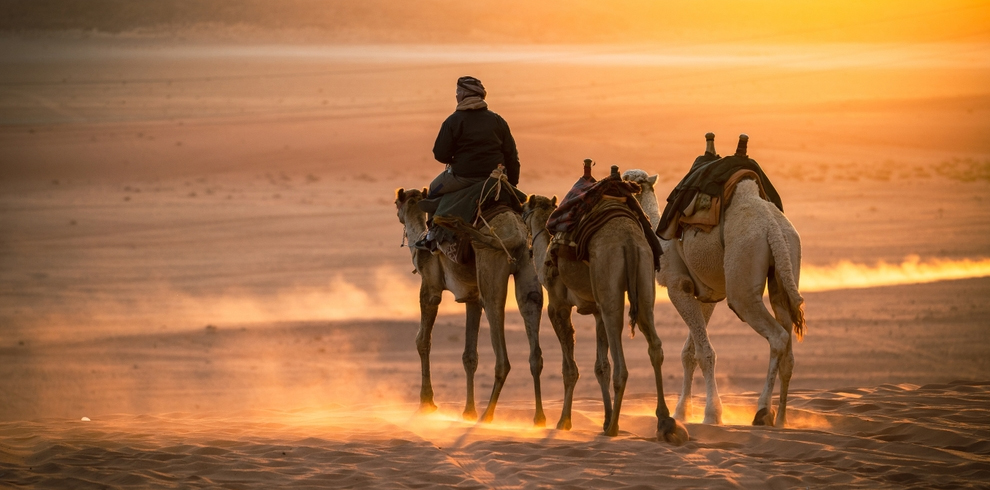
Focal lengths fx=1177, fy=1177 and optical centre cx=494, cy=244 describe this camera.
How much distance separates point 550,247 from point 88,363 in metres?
9.20

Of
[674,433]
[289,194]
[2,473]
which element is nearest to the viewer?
[2,473]

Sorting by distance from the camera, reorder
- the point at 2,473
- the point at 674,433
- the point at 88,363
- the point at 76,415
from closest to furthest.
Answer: the point at 2,473, the point at 674,433, the point at 76,415, the point at 88,363

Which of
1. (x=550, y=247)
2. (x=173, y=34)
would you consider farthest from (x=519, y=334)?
(x=173, y=34)

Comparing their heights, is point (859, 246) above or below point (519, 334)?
above

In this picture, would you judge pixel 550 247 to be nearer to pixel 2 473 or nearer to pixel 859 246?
pixel 2 473

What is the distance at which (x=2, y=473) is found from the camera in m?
8.84

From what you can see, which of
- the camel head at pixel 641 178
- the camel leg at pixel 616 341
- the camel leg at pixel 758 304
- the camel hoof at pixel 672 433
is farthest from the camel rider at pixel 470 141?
the camel hoof at pixel 672 433

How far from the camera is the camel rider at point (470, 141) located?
11.6m

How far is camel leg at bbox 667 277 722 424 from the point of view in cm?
1114

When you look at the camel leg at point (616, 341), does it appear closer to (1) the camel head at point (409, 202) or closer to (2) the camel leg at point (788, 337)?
(2) the camel leg at point (788, 337)

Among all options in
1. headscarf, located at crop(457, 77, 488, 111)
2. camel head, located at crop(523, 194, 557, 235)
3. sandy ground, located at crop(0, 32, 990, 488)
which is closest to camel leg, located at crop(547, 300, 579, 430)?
→ sandy ground, located at crop(0, 32, 990, 488)

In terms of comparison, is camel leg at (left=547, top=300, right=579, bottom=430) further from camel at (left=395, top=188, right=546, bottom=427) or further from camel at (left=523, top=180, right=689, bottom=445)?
camel at (left=523, top=180, right=689, bottom=445)

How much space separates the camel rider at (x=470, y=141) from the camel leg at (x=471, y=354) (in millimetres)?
849

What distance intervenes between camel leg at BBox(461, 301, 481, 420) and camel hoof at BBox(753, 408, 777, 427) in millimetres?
2821
